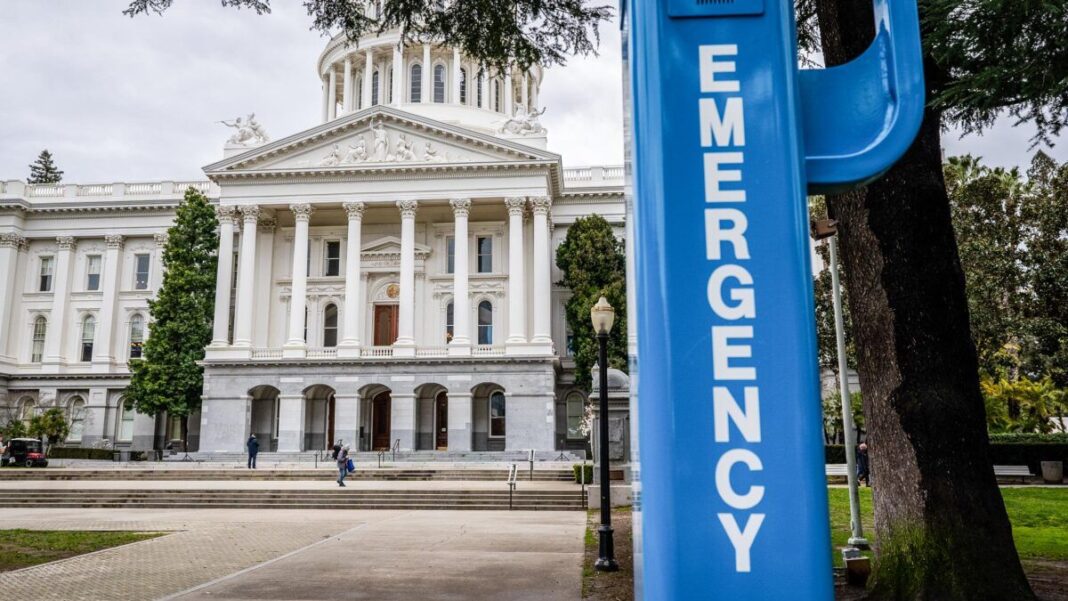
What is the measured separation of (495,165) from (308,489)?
2341 centimetres

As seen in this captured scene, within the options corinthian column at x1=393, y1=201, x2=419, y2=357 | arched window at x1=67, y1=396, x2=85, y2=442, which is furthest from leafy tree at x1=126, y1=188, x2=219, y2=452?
corinthian column at x1=393, y1=201, x2=419, y2=357

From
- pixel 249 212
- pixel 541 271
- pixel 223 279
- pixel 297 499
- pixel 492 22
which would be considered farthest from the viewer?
pixel 249 212

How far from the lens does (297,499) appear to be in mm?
24031

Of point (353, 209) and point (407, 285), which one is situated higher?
point (353, 209)

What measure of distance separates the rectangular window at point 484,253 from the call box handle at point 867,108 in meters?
45.4

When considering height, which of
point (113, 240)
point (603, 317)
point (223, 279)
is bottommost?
point (603, 317)

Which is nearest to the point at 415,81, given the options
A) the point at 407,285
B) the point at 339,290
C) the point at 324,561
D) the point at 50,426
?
the point at 339,290

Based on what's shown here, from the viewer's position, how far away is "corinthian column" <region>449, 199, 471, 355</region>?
1699 inches

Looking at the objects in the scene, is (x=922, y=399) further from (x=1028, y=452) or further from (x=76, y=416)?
(x=76, y=416)

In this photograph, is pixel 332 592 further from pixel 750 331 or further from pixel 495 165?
pixel 495 165

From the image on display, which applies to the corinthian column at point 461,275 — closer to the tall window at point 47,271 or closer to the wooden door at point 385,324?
the wooden door at point 385,324

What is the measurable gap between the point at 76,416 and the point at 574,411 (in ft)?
105

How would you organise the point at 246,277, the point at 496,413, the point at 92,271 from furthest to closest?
the point at 92,271 < the point at 496,413 < the point at 246,277

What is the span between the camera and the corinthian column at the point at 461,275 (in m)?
43.2
